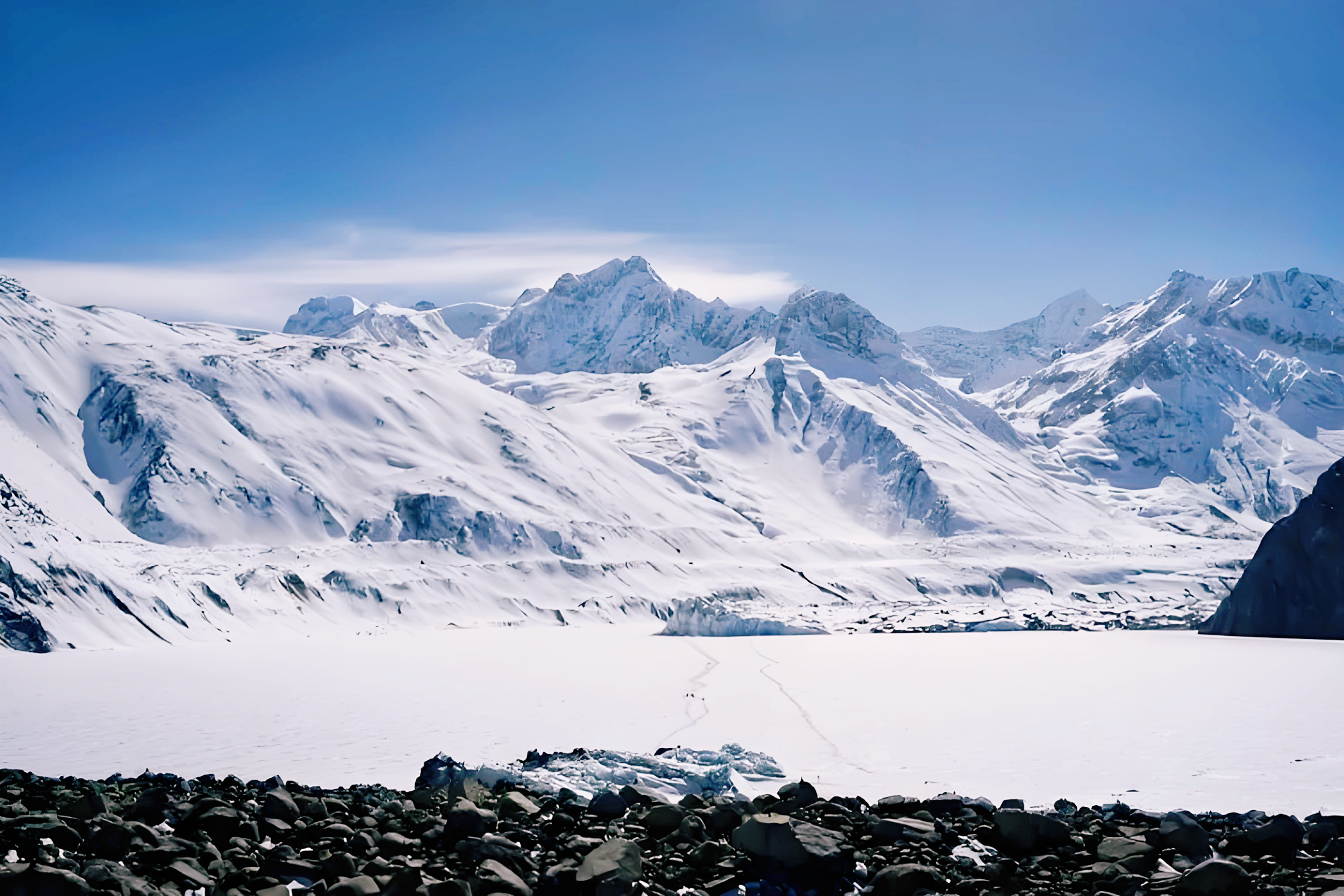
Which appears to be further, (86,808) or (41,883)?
(86,808)

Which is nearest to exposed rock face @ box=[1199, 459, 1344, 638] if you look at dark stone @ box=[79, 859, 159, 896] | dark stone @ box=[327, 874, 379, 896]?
dark stone @ box=[327, 874, 379, 896]

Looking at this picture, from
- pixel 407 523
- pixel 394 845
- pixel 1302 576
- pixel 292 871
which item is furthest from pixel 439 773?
pixel 407 523

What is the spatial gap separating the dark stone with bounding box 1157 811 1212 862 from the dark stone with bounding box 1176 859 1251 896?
1.33m

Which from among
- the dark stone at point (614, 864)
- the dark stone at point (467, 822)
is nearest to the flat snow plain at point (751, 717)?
A: the dark stone at point (467, 822)

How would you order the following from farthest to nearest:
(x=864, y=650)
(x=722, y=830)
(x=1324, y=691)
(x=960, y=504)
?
(x=960, y=504)
(x=864, y=650)
(x=1324, y=691)
(x=722, y=830)

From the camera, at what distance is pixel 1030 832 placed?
11.5 m

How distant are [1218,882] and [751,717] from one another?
15171 mm

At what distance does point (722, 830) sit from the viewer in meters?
12.0

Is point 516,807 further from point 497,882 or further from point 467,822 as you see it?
point 497,882

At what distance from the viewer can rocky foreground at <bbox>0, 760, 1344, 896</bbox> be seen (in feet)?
32.1

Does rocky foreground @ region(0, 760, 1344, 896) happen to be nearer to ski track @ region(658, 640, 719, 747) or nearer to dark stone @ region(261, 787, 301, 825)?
dark stone @ region(261, 787, 301, 825)

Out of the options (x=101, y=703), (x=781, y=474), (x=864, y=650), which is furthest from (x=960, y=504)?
(x=101, y=703)

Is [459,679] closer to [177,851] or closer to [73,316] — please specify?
[177,851]

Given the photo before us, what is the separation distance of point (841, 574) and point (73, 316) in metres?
88.4
